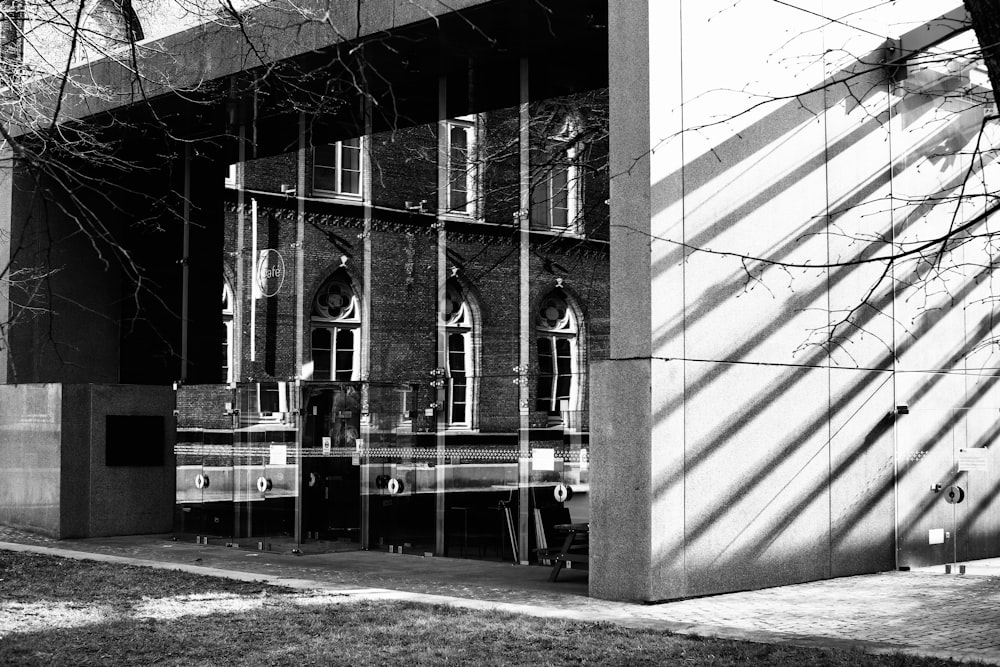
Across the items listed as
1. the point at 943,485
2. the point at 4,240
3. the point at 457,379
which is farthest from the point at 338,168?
the point at 943,485

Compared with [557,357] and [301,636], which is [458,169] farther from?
[301,636]

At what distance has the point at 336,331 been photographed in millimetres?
17906

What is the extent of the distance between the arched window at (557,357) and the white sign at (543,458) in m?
0.33

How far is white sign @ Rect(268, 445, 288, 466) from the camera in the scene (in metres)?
17.7

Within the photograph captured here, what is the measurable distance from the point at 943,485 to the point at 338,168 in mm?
8861

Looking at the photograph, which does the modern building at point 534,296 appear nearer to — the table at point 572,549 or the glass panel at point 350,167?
the glass panel at point 350,167

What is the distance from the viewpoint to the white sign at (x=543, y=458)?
15.2 m

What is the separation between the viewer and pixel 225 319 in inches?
778

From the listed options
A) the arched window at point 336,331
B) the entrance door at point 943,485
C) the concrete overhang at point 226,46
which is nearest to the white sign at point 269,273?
the arched window at point 336,331

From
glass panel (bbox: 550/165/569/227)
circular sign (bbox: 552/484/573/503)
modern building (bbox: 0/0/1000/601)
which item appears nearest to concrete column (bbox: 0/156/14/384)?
modern building (bbox: 0/0/1000/601)

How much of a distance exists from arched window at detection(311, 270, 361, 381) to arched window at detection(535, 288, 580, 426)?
125 inches

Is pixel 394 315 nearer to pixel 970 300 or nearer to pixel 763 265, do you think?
pixel 763 265

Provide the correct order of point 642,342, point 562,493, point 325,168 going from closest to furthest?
point 642,342
point 562,493
point 325,168

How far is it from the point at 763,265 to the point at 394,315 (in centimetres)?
552
